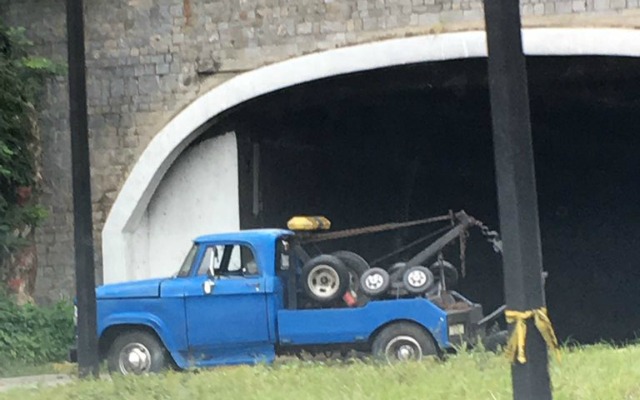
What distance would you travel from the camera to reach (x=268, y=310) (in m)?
13.1

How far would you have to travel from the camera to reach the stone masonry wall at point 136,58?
17.4 meters

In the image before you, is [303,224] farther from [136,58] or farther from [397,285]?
[136,58]

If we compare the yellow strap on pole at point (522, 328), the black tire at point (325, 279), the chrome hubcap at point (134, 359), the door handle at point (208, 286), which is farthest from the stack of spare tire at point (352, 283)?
the yellow strap on pole at point (522, 328)

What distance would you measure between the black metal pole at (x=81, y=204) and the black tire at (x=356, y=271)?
10.4 feet

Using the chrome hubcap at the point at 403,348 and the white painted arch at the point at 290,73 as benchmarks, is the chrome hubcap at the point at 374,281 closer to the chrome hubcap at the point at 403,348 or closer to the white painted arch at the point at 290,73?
the chrome hubcap at the point at 403,348

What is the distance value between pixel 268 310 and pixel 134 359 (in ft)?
5.87

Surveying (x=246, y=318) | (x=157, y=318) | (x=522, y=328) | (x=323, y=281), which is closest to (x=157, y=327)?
(x=157, y=318)

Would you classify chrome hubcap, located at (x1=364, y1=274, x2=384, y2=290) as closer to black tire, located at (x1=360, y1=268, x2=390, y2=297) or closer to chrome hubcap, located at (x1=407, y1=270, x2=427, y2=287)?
black tire, located at (x1=360, y1=268, x2=390, y2=297)

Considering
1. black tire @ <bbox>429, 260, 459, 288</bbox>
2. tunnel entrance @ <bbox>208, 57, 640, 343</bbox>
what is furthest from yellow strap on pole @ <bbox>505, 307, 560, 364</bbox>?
tunnel entrance @ <bbox>208, 57, 640, 343</bbox>

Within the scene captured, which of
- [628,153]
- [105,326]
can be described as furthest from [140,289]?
[628,153]

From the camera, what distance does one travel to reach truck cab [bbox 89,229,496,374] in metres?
12.8

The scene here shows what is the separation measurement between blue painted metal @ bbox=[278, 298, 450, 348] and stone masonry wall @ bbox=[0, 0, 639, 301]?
5586mm

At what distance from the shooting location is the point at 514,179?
6.60 metres

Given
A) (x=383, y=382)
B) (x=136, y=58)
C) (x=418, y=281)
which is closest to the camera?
(x=383, y=382)
